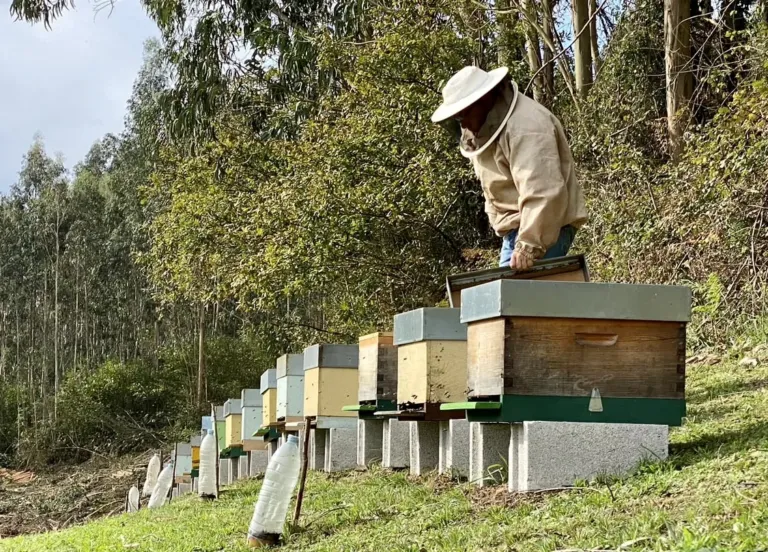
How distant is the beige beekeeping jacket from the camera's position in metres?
4.25

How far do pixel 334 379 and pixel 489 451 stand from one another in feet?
8.69

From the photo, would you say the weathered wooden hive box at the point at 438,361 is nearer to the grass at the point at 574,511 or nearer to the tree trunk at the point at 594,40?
the grass at the point at 574,511

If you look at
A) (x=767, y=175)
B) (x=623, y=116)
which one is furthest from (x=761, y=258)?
(x=623, y=116)

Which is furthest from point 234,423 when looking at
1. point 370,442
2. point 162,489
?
point 370,442

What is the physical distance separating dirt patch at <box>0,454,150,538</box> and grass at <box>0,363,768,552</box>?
28.6ft

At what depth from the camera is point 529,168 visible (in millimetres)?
4258

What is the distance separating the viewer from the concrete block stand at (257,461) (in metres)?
9.94

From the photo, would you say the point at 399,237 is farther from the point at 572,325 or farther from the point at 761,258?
the point at 572,325

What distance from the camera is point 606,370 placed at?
13.4 feet

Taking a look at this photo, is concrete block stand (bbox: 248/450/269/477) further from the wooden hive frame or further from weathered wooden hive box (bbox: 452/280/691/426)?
weathered wooden hive box (bbox: 452/280/691/426)

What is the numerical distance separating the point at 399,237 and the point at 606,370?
34.3 feet

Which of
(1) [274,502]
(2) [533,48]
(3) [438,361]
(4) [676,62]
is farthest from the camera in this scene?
(2) [533,48]

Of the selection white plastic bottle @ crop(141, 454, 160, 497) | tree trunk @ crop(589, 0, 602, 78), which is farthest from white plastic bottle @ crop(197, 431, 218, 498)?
tree trunk @ crop(589, 0, 602, 78)

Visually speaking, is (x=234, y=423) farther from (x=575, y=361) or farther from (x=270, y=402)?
(x=575, y=361)
